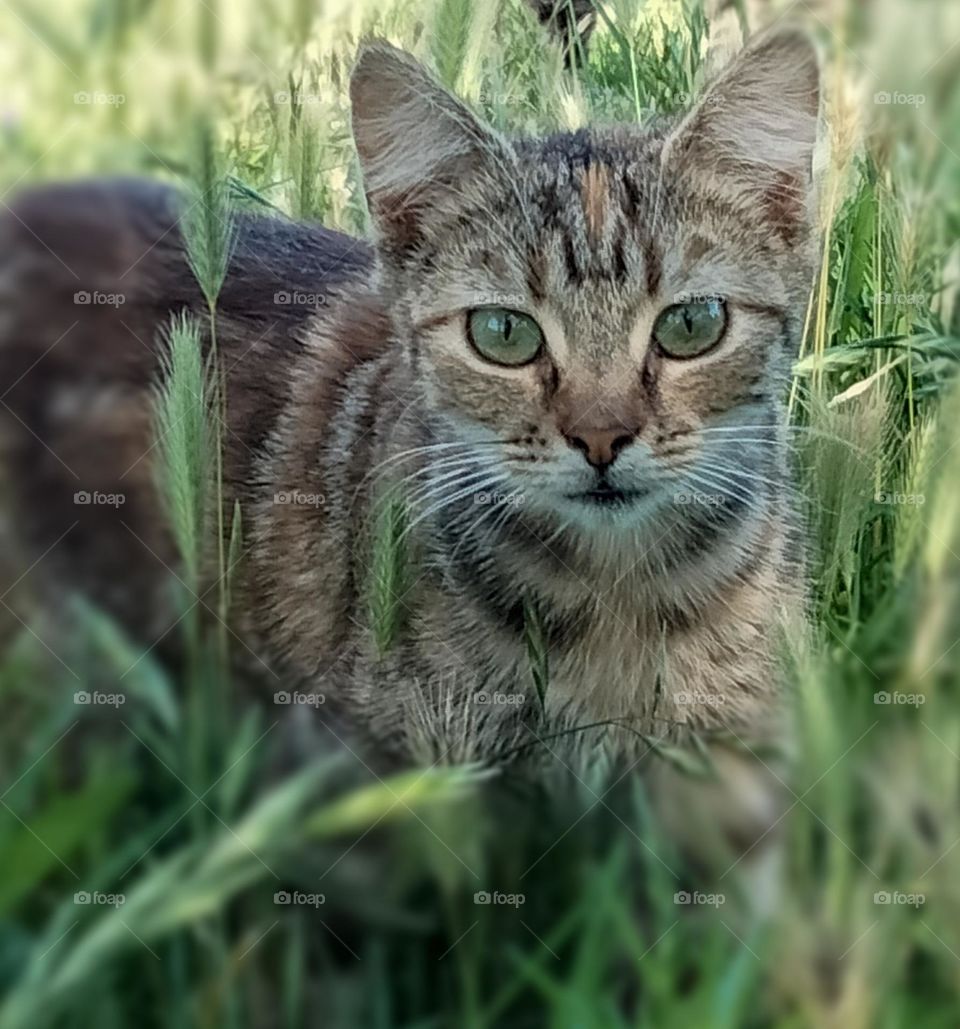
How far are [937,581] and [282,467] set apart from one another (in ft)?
1.94

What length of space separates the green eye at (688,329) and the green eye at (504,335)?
0.10 meters

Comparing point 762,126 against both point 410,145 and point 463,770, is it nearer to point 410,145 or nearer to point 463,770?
point 410,145

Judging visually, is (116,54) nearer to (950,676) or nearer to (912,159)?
(912,159)

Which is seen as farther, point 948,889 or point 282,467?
point 282,467

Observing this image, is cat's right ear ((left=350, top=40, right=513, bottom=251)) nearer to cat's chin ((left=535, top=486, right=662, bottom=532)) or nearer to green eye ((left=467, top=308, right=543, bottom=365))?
green eye ((left=467, top=308, right=543, bottom=365))

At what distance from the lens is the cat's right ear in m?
0.90

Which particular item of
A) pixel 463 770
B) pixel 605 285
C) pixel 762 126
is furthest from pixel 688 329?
pixel 463 770

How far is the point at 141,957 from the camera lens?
0.68m

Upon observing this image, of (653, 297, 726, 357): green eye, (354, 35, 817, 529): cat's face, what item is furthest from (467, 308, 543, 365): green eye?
(653, 297, 726, 357): green eye

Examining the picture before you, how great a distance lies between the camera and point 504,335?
905 millimetres

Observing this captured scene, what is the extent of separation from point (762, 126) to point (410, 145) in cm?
30

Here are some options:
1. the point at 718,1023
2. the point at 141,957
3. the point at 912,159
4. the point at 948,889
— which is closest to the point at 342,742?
the point at 141,957

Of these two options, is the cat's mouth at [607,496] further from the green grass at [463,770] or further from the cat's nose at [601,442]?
the green grass at [463,770]

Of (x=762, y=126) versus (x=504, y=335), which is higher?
(x=762, y=126)
